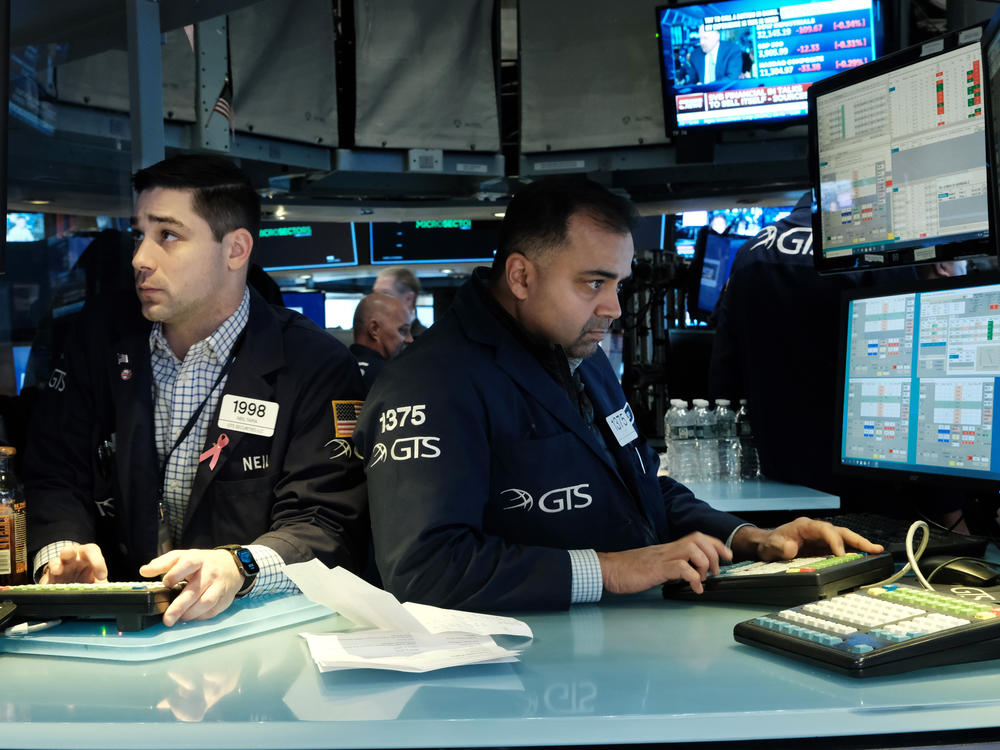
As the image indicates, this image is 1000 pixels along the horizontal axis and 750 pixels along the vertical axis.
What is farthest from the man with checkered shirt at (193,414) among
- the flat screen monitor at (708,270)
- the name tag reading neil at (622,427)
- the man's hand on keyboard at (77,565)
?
the flat screen monitor at (708,270)

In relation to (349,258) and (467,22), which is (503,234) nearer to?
(467,22)

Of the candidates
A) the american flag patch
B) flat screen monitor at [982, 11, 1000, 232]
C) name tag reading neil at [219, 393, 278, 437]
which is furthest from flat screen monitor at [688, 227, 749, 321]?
name tag reading neil at [219, 393, 278, 437]

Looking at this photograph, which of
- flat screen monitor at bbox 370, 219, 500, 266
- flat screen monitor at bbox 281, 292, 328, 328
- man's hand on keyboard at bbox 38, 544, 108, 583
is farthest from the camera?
flat screen monitor at bbox 281, 292, 328, 328

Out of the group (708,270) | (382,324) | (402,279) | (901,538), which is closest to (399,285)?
(402,279)

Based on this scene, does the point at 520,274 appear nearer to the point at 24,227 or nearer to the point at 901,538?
the point at 901,538

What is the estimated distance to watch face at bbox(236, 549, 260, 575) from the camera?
57.3 inches

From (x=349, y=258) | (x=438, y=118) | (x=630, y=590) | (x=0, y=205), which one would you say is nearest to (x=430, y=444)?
(x=630, y=590)

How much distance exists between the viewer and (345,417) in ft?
6.04

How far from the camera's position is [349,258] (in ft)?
22.7

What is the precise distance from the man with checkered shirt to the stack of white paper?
1.38 feet

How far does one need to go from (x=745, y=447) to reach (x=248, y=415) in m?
2.02

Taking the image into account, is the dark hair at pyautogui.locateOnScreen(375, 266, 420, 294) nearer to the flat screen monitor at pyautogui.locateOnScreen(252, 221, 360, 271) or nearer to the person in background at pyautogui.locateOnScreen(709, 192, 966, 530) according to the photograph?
the flat screen monitor at pyautogui.locateOnScreen(252, 221, 360, 271)

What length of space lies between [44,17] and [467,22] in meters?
3.55

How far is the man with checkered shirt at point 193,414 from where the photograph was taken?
1785 mm
